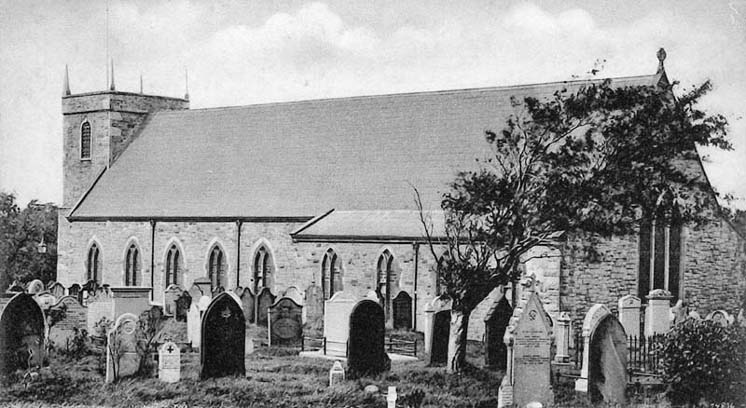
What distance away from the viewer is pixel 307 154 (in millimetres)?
21594

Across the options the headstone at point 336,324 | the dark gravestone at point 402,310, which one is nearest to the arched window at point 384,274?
the dark gravestone at point 402,310

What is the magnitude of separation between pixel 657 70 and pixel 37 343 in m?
10.9

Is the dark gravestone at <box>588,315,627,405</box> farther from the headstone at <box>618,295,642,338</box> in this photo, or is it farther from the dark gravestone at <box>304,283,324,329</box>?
the dark gravestone at <box>304,283,324,329</box>

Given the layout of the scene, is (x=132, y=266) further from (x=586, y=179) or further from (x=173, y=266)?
(x=586, y=179)

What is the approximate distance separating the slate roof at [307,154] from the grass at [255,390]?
3.81m

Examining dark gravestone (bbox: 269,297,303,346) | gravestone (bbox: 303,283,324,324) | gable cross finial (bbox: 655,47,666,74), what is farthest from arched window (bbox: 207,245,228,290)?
gable cross finial (bbox: 655,47,666,74)

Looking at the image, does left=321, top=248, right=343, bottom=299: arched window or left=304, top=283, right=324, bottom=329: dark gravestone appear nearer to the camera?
left=304, top=283, right=324, bottom=329: dark gravestone

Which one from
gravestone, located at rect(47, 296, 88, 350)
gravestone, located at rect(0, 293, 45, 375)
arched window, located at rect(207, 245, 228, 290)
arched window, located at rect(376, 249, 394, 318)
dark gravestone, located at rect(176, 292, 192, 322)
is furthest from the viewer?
arched window, located at rect(207, 245, 228, 290)

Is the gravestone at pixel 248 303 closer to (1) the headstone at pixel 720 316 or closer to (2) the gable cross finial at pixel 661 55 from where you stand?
(1) the headstone at pixel 720 316

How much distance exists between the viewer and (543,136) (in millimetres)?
16078

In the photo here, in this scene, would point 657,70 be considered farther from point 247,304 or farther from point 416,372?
point 247,304

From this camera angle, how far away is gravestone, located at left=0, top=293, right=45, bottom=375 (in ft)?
53.0

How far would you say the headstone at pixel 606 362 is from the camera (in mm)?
15562

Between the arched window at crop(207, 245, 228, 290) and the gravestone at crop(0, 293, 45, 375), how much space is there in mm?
9801
